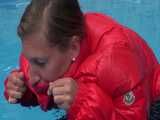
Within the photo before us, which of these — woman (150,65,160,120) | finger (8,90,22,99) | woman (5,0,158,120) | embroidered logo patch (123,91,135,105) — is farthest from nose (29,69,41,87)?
woman (150,65,160,120)

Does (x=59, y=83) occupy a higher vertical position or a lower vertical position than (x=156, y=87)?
higher

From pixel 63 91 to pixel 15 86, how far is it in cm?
28

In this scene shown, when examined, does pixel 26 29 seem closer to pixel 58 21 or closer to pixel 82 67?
pixel 58 21

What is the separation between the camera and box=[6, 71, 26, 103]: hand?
1.70 m

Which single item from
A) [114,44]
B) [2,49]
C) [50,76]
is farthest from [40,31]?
[2,49]

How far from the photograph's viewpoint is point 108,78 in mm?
1572

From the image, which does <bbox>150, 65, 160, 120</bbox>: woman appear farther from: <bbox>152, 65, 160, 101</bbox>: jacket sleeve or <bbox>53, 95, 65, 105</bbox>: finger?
<bbox>53, 95, 65, 105</bbox>: finger

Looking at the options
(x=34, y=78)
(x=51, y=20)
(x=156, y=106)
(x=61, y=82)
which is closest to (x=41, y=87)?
(x=34, y=78)

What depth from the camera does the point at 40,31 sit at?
58.4 inches

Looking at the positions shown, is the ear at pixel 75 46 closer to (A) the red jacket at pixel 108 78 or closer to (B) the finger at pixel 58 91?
(A) the red jacket at pixel 108 78

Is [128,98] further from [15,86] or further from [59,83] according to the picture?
[15,86]

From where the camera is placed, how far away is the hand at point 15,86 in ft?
5.59

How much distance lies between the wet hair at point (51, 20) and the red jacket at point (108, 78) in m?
0.11

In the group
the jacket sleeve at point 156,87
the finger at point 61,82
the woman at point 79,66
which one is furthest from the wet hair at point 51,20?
the jacket sleeve at point 156,87
